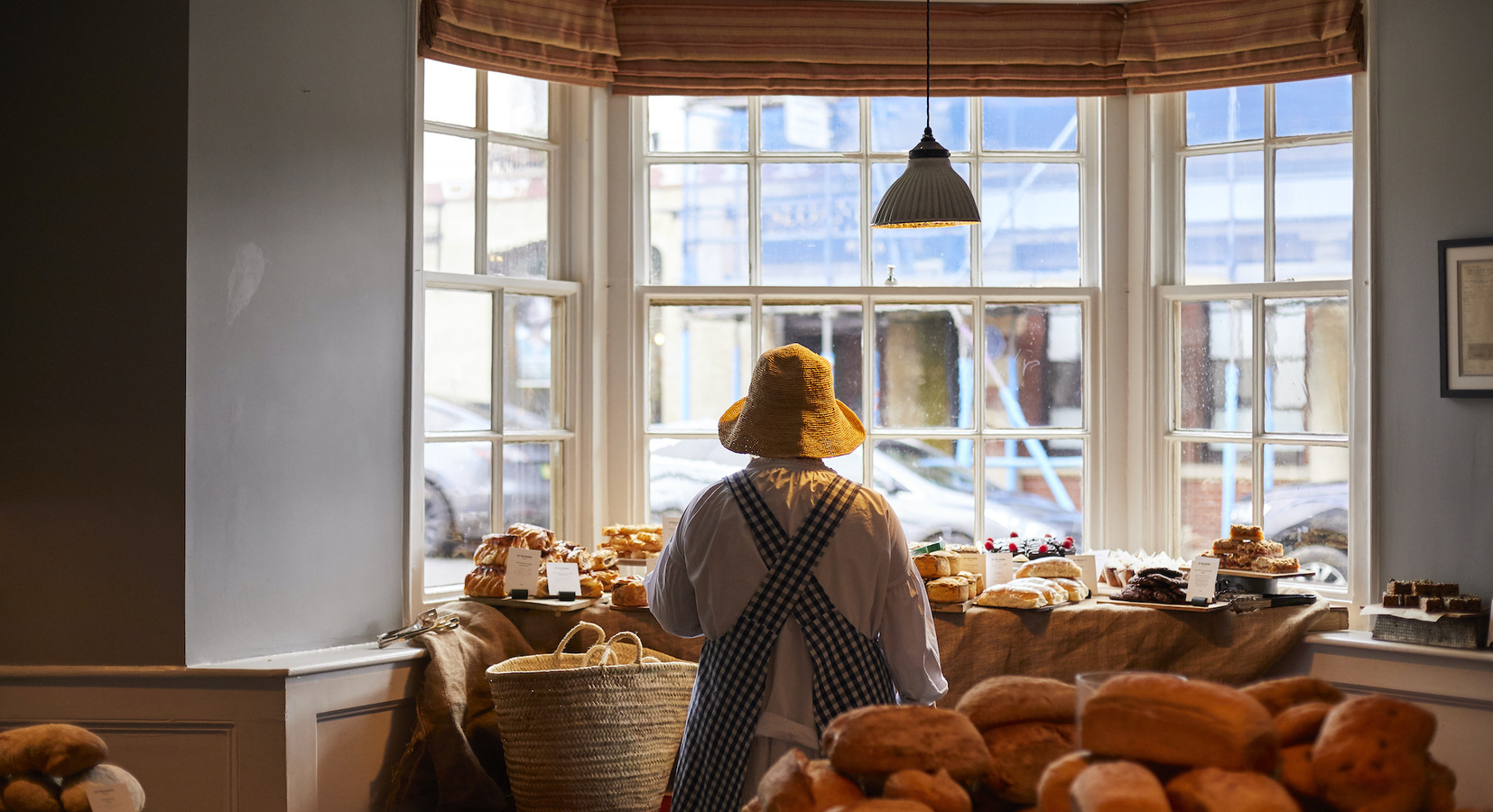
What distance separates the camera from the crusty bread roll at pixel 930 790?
101 cm

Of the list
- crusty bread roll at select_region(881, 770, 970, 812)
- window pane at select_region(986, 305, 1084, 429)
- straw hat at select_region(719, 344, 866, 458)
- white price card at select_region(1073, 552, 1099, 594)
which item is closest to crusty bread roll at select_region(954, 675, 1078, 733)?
crusty bread roll at select_region(881, 770, 970, 812)

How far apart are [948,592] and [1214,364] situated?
1391mm

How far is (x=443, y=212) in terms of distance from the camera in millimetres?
3701

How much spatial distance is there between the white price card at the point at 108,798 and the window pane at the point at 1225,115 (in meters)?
3.81

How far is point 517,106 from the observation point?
389 cm

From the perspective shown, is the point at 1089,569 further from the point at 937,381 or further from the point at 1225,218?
the point at 1225,218

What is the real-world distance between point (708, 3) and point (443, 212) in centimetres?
122

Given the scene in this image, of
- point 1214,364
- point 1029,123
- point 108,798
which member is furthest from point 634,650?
point 1029,123

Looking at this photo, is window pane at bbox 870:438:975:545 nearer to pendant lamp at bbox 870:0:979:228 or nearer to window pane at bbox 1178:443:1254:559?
window pane at bbox 1178:443:1254:559

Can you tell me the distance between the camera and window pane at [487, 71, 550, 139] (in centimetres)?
383

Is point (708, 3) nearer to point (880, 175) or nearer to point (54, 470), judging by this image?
point (880, 175)

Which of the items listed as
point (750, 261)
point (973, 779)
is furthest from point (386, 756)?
point (973, 779)

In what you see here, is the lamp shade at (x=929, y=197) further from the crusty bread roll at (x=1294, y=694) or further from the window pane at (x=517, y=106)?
the crusty bread roll at (x=1294, y=694)

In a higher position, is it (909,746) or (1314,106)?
(1314,106)
